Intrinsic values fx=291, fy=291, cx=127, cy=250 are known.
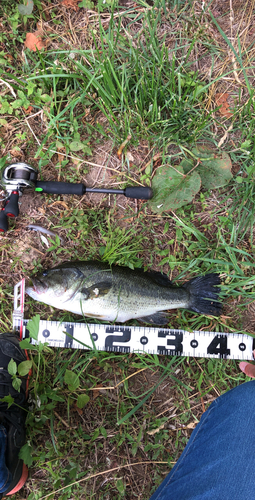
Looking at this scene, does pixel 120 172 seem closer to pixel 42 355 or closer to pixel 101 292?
pixel 101 292

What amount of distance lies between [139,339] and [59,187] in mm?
1875

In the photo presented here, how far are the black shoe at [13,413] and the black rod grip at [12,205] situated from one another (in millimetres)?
1299

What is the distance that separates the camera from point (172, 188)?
316 centimetres

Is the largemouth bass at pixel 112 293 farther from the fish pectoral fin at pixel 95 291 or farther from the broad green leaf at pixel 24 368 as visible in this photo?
the broad green leaf at pixel 24 368

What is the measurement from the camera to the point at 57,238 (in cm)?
326

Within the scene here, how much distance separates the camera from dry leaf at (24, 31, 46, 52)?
3.28m

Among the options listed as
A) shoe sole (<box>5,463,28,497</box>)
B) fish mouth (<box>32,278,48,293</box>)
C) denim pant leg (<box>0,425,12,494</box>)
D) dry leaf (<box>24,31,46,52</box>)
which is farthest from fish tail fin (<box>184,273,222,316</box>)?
dry leaf (<box>24,31,46,52</box>)

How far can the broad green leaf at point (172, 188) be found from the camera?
3.13 m

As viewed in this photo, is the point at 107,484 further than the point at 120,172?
No

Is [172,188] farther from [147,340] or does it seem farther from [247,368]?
[247,368]

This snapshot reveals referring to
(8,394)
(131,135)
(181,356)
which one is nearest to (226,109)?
(131,135)

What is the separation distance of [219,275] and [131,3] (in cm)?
326

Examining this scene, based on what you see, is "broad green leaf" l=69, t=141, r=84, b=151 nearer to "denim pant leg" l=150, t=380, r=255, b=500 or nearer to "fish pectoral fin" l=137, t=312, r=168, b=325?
"fish pectoral fin" l=137, t=312, r=168, b=325

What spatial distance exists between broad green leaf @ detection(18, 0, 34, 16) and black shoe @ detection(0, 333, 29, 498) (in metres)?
3.55
